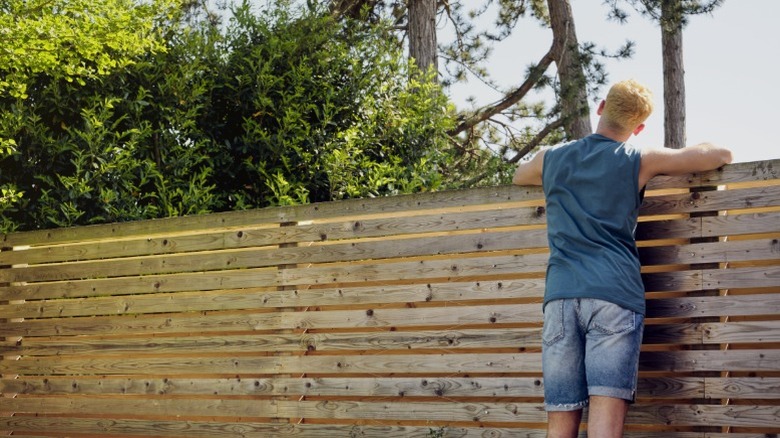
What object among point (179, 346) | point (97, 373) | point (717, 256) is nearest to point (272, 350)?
point (179, 346)

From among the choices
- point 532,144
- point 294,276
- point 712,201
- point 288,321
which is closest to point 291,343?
point 288,321

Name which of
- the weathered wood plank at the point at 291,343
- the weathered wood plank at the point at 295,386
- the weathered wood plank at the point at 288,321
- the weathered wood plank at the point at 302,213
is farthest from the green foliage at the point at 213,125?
the weathered wood plank at the point at 295,386

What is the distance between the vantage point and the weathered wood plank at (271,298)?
5426mm

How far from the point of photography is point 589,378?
407cm

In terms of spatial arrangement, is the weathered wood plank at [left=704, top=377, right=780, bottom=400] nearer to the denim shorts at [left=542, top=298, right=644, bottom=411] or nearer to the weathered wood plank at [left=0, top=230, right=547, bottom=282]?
the denim shorts at [left=542, top=298, right=644, bottom=411]

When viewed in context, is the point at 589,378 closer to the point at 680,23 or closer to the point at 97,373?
the point at 97,373

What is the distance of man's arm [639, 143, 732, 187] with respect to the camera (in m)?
4.30

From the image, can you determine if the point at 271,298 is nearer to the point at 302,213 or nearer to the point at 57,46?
the point at 302,213

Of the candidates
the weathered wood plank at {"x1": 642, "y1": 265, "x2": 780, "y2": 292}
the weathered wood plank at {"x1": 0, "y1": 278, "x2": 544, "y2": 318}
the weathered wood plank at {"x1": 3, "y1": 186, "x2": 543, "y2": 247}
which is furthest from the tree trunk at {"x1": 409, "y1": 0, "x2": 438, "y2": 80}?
the weathered wood plank at {"x1": 642, "y1": 265, "x2": 780, "y2": 292}

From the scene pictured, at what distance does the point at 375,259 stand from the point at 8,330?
3500 mm

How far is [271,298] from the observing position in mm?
6316

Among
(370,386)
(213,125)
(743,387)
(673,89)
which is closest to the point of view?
(743,387)

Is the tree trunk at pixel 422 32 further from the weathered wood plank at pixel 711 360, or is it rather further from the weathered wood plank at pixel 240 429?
the weathered wood plank at pixel 711 360

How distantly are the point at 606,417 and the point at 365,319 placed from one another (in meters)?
2.15
